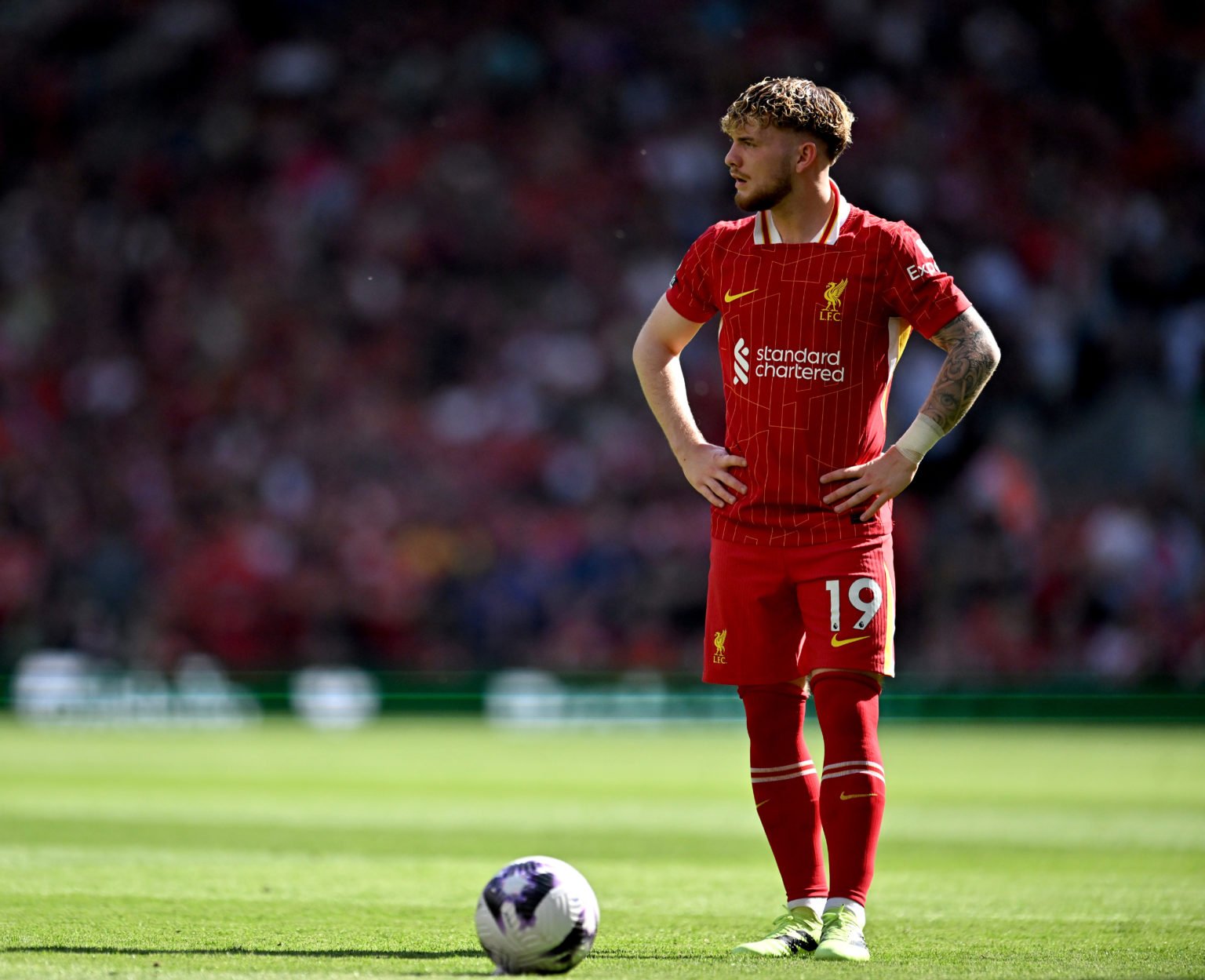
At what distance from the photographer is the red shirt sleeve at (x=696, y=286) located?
561 cm

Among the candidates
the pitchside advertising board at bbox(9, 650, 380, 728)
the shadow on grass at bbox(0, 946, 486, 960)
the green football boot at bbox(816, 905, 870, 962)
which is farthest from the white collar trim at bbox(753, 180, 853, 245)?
the pitchside advertising board at bbox(9, 650, 380, 728)

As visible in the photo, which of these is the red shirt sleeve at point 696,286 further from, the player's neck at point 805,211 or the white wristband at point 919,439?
the white wristband at point 919,439

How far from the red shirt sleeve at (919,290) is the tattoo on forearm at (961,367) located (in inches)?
1.6

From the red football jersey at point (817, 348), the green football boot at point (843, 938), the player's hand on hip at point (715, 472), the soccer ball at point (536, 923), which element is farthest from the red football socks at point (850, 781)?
the soccer ball at point (536, 923)

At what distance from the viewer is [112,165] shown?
24.5 m

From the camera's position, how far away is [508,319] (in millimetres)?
22656

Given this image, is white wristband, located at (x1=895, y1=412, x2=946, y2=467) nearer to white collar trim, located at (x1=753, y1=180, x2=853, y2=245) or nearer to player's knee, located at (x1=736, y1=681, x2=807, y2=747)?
white collar trim, located at (x1=753, y1=180, x2=853, y2=245)

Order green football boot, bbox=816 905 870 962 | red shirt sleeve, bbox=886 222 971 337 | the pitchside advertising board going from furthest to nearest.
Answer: the pitchside advertising board → red shirt sleeve, bbox=886 222 971 337 → green football boot, bbox=816 905 870 962

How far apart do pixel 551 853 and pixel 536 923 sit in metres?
4.10

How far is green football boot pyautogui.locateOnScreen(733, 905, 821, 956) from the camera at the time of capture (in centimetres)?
505

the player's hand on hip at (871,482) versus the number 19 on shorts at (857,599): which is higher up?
the player's hand on hip at (871,482)

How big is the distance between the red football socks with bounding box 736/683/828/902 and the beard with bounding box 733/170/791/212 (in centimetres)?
143

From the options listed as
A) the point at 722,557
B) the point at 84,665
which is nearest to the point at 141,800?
the point at 722,557

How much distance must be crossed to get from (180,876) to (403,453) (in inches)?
568
